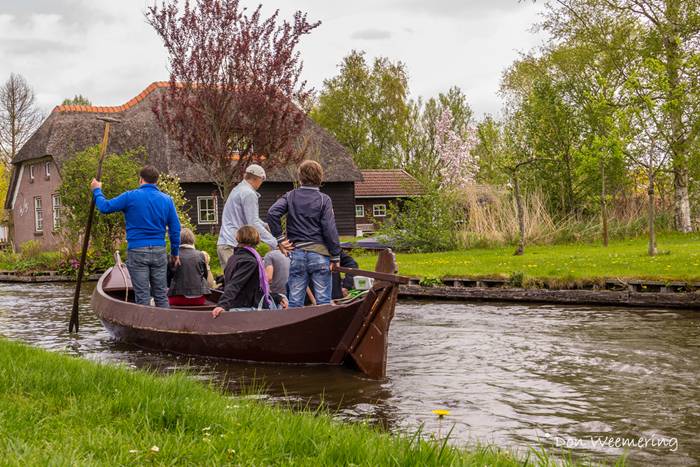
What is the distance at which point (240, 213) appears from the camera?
31.3 feet

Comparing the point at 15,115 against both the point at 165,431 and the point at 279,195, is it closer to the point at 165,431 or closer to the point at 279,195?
the point at 279,195

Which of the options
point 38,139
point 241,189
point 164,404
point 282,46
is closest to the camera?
point 164,404

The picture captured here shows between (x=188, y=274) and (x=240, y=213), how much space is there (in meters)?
1.88

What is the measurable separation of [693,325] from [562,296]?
3.49 m

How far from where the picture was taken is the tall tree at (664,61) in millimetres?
16188

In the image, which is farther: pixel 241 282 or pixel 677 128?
pixel 677 128

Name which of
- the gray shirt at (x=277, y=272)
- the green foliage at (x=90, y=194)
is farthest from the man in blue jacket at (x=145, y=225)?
the green foliage at (x=90, y=194)

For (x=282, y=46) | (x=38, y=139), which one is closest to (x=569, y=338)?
(x=282, y=46)

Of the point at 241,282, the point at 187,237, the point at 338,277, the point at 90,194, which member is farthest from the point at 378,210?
the point at 241,282

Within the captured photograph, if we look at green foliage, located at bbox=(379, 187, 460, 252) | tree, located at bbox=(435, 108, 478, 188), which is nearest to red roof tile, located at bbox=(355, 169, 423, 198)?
tree, located at bbox=(435, 108, 478, 188)

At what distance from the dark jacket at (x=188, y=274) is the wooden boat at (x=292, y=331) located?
2.90 feet

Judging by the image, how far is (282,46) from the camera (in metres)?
21.1

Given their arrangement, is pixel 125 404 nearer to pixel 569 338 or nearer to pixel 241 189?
pixel 241 189

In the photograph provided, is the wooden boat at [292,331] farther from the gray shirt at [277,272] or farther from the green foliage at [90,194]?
the green foliage at [90,194]
